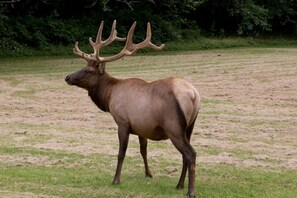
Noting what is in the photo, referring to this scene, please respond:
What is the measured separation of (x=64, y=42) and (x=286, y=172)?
23629 mm

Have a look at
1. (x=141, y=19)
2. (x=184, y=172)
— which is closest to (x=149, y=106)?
(x=184, y=172)

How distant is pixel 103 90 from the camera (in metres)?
9.66

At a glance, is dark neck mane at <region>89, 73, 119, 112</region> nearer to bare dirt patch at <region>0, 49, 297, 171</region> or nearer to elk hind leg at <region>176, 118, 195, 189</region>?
bare dirt patch at <region>0, 49, 297, 171</region>

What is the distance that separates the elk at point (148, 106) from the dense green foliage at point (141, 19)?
68.0 feet

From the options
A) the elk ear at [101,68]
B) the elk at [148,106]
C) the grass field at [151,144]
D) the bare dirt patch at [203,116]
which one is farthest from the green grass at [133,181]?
the elk ear at [101,68]

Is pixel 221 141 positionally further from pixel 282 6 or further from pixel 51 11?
pixel 282 6

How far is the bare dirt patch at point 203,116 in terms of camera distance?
10992mm

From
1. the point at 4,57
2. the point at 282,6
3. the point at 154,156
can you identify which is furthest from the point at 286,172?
the point at 282,6

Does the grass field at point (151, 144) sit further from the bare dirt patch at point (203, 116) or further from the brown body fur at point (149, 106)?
the brown body fur at point (149, 106)

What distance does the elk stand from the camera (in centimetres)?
830

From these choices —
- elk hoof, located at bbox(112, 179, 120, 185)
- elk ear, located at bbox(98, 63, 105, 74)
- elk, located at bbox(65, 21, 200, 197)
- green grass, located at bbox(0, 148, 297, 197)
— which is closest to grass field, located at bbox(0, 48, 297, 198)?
green grass, located at bbox(0, 148, 297, 197)

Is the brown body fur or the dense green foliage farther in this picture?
the dense green foliage

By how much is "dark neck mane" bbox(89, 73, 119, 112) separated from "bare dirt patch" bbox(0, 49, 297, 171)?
1.35 metres

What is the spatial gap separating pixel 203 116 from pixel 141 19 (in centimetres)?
2078
